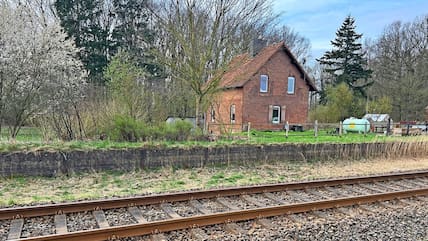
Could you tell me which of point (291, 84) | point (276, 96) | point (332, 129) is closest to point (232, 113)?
point (276, 96)

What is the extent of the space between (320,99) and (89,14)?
2959 cm

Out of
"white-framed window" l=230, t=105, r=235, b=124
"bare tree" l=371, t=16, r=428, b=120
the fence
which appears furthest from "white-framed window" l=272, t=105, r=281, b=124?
"bare tree" l=371, t=16, r=428, b=120

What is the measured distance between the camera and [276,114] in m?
34.0

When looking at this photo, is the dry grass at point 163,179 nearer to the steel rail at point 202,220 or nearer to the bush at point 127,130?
the bush at point 127,130

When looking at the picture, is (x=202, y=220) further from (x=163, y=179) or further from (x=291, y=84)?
(x=291, y=84)

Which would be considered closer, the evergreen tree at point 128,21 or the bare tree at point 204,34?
the bare tree at point 204,34

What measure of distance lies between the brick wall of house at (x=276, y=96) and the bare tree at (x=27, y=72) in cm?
1651

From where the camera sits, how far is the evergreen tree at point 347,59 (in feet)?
153

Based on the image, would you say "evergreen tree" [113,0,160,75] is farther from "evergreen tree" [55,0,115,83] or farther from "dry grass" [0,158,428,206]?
"dry grass" [0,158,428,206]

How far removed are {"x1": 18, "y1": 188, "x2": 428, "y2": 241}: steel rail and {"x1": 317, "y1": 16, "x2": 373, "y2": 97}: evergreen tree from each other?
41.7 m

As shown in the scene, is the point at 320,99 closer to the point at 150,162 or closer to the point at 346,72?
the point at 346,72

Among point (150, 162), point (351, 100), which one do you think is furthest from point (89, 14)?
point (150, 162)

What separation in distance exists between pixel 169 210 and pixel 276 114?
2825 cm

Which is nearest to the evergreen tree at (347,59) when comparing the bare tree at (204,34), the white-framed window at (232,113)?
the white-framed window at (232,113)
